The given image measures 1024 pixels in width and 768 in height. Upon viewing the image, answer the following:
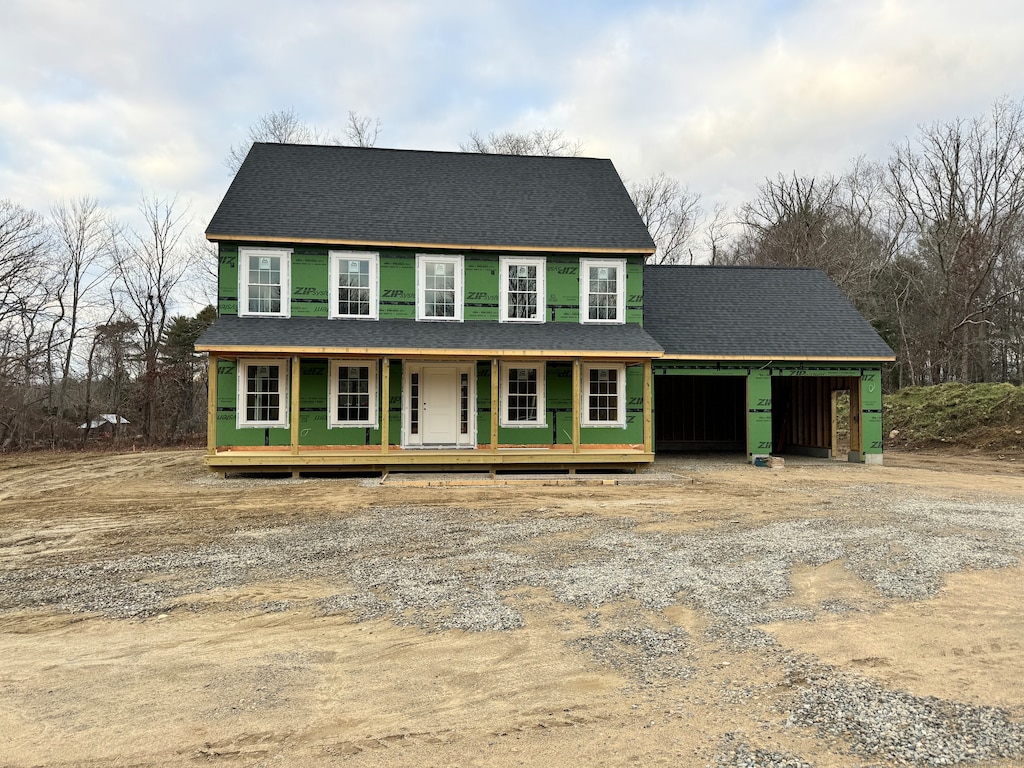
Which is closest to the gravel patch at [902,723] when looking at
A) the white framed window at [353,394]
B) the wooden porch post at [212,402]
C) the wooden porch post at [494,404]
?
the wooden porch post at [494,404]

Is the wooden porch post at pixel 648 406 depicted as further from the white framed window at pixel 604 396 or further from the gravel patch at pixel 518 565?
the gravel patch at pixel 518 565

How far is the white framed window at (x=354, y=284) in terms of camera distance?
1458 centimetres

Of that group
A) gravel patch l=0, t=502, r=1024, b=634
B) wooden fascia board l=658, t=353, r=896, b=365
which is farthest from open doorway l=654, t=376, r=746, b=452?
gravel patch l=0, t=502, r=1024, b=634

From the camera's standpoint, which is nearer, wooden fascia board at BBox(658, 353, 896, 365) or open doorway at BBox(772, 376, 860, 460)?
wooden fascia board at BBox(658, 353, 896, 365)

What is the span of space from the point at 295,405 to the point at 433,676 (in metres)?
9.98

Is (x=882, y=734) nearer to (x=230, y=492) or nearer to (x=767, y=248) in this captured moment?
(x=230, y=492)

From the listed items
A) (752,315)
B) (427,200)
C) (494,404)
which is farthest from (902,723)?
(752,315)

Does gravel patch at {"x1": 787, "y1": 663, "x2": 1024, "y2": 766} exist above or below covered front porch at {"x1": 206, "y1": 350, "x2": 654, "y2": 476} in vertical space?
below

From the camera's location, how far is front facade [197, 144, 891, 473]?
44.8 feet

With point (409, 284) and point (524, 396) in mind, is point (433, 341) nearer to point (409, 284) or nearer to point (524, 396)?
point (409, 284)

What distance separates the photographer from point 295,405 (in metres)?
13.0

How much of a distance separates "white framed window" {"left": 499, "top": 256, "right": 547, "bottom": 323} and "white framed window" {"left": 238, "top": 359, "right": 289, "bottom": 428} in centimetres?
525

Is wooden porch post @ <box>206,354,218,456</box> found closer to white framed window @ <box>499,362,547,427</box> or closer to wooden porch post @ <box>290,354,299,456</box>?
wooden porch post @ <box>290,354,299,456</box>

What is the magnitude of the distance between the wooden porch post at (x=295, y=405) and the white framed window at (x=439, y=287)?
3.18 metres
